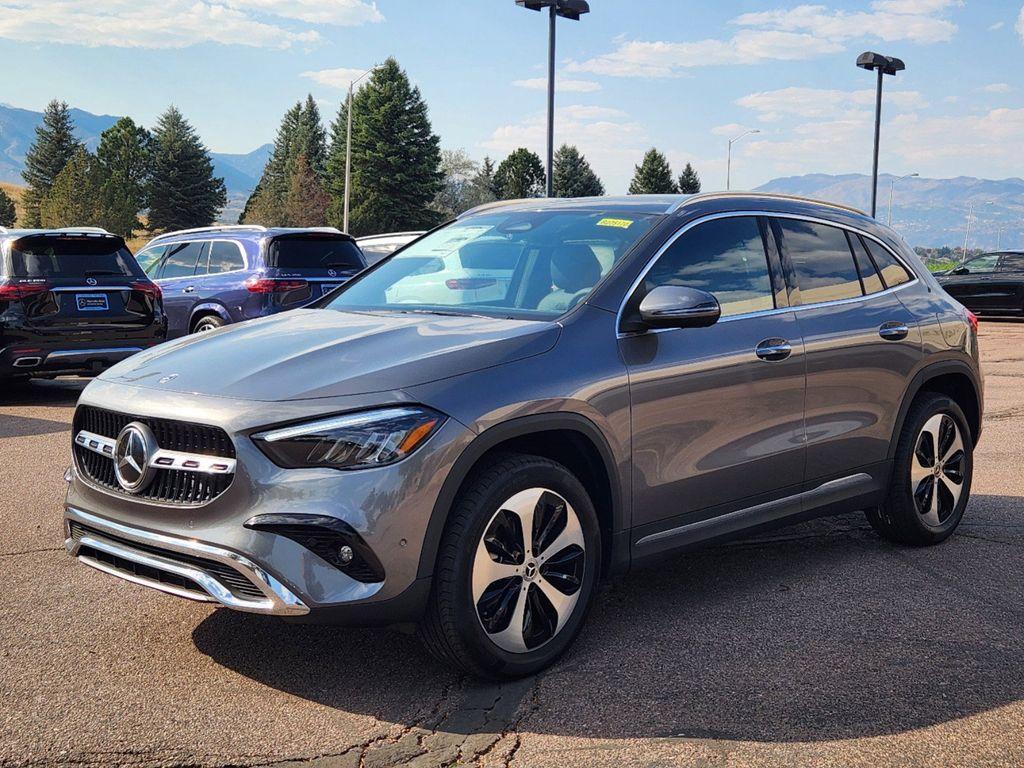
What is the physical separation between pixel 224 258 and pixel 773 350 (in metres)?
10.5

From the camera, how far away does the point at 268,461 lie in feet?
11.1

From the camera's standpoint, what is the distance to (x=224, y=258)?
13898mm

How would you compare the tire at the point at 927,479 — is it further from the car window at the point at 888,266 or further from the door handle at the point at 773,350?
the door handle at the point at 773,350

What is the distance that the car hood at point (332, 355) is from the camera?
353cm

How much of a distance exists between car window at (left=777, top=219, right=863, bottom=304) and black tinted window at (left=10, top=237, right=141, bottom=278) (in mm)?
7939

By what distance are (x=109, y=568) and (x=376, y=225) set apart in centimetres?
8234

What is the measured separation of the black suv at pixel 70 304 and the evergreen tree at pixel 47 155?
101 m

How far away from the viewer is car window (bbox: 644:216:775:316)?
4504mm

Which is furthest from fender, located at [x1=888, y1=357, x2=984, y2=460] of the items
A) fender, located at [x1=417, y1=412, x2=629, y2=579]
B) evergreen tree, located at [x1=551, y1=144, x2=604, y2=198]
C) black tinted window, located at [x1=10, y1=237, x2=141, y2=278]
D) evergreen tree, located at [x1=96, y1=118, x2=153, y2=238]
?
evergreen tree, located at [x1=551, y1=144, x2=604, y2=198]

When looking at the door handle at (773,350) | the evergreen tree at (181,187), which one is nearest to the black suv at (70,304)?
the door handle at (773,350)

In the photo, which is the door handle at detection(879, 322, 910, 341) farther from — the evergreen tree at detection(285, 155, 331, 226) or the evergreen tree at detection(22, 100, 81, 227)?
the evergreen tree at detection(22, 100, 81, 227)

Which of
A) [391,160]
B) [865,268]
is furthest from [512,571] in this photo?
[391,160]

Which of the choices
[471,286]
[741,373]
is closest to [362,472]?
[471,286]

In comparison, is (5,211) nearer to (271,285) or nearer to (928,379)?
(271,285)
